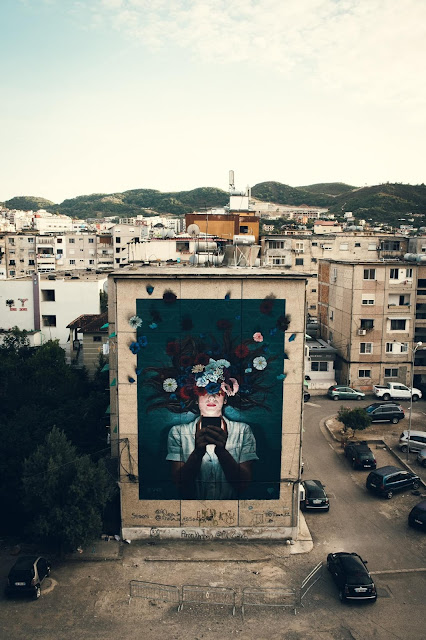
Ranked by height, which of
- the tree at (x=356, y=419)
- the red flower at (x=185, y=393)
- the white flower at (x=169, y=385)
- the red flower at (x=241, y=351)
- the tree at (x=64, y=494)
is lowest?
the tree at (x=356, y=419)

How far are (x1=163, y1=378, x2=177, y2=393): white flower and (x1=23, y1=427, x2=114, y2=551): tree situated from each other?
3.88m

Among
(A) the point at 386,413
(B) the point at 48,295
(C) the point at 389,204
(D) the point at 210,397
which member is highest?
(C) the point at 389,204

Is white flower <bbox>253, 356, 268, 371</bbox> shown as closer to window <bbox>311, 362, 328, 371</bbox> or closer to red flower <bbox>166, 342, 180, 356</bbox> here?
red flower <bbox>166, 342, 180, 356</bbox>

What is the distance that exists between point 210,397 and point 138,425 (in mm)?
3018

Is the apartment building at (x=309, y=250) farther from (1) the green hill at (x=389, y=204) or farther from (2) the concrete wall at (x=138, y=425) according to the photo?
(1) the green hill at (x=389, y=204)

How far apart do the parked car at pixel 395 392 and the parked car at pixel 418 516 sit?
1742 cm

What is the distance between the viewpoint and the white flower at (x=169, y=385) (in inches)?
782

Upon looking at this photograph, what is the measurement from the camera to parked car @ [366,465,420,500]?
24.3 metres

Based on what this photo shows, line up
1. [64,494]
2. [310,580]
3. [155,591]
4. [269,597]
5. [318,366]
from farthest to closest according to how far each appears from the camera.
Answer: [318,366]
[64,494]
[310,580]
[155,591]
[269,597]

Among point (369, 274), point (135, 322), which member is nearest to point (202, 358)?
point (135, 322)

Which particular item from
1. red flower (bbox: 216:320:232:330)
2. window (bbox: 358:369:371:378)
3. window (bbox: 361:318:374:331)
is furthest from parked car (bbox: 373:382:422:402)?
red flower (bbox: 216:320:232:330)

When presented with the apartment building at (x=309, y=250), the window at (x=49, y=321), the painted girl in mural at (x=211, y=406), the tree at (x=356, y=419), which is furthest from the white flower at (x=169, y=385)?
the apartment building at (x=309, y=250)

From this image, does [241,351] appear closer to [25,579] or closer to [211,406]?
[211,406]

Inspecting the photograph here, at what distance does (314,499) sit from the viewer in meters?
23.0
